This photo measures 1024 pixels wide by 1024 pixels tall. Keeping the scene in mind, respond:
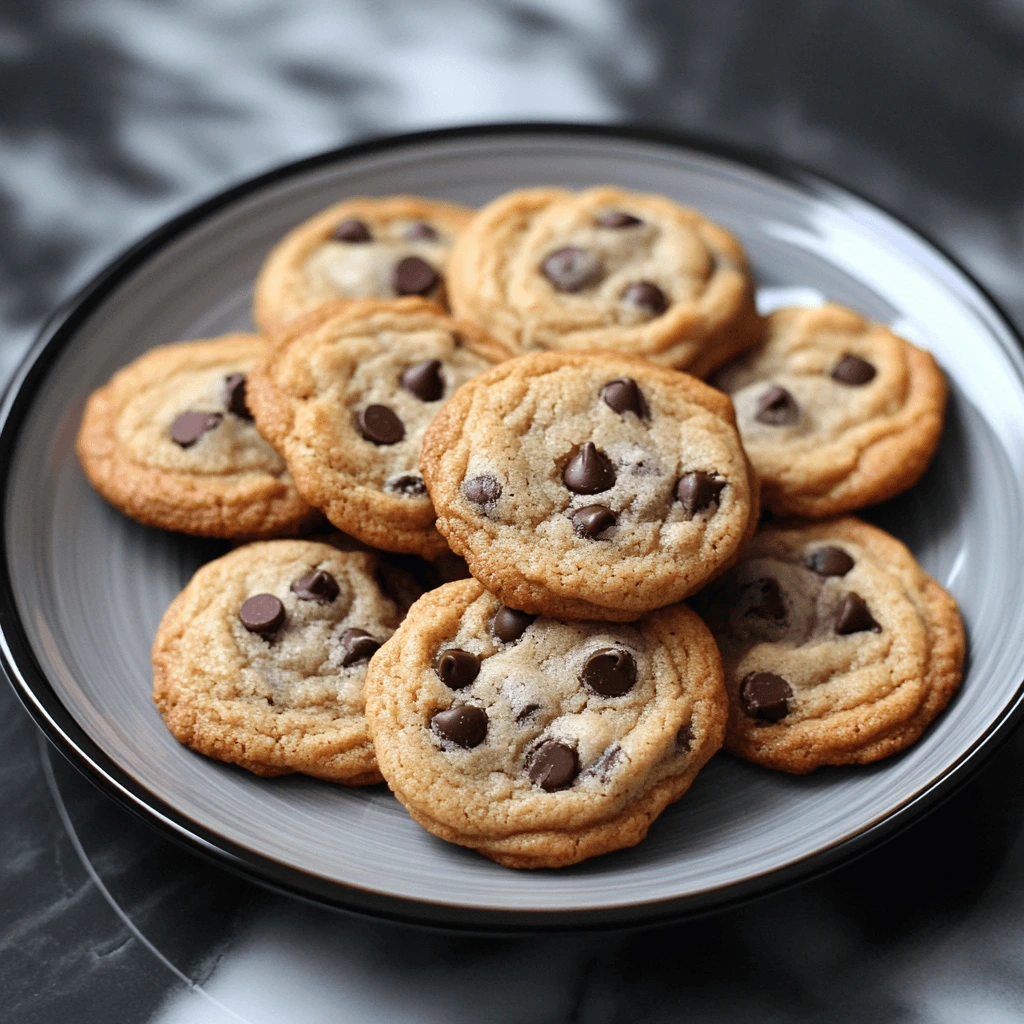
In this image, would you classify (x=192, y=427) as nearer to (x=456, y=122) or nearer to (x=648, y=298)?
(x=648, y=298)

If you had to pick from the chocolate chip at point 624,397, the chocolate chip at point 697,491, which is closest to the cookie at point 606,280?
the chocolate chip at point 624,397

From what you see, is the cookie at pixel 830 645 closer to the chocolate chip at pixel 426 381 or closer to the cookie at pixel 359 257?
the chocolate chip at pixel 426 381

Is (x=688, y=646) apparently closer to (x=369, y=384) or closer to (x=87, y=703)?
(x=369, y=384)

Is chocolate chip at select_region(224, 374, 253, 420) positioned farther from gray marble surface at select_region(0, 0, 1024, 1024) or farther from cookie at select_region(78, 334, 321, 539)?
gray marble surface at select_region(0, 0, 1024, 1024)

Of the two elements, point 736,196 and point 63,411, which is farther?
point 736,196

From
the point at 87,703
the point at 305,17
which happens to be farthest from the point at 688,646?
the point at 305,17

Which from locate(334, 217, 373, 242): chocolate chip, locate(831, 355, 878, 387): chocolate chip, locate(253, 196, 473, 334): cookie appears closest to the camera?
locate(831, 355, 878, 387): chocolate chip

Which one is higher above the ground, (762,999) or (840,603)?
(840,603)

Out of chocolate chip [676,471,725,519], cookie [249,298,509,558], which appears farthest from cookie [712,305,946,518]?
cookie [249,298,509,558]
